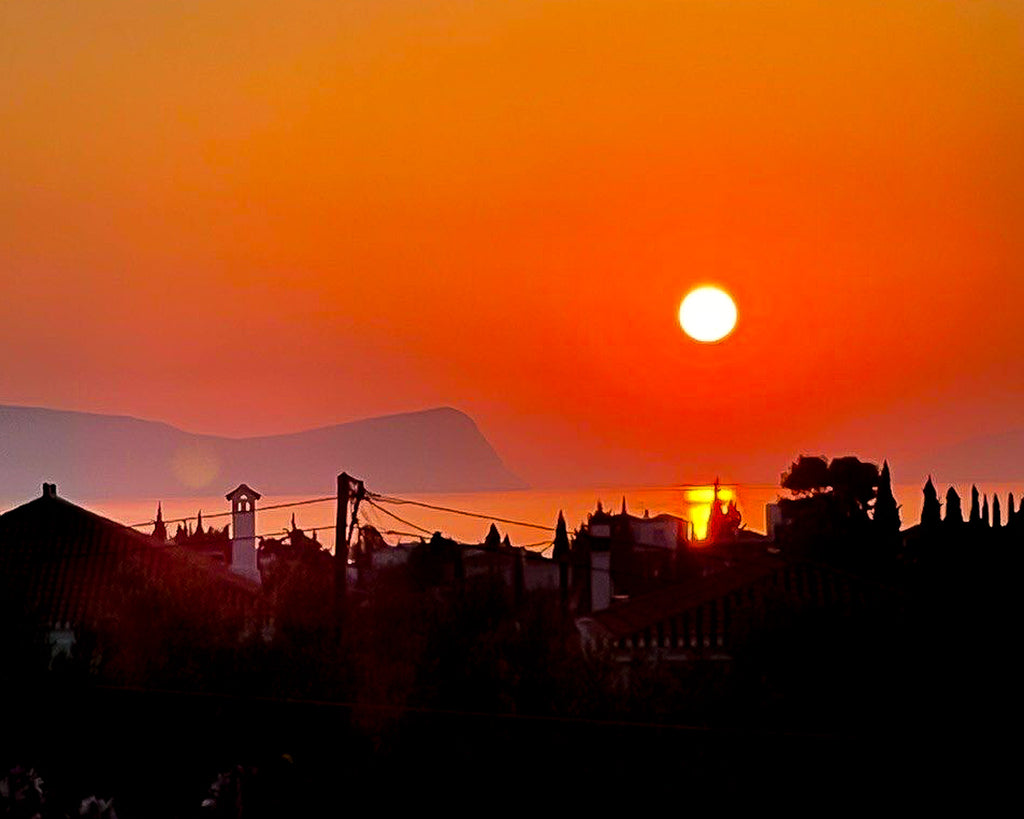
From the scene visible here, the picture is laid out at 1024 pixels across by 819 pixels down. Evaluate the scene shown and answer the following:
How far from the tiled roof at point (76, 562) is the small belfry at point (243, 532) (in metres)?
2.42

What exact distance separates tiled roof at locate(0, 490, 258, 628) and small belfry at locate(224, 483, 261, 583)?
2.42m

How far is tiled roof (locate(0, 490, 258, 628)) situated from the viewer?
38.9m

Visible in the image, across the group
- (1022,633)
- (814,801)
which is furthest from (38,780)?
(1022,633)

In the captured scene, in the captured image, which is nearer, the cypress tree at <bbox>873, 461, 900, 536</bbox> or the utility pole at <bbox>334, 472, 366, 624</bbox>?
the utility pole at <bbox>334, 472, 366, 624</bbox>

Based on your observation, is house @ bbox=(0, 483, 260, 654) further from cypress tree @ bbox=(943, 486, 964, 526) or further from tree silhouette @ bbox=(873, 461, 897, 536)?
tree silhouette @ bbox=(873, 461, 897, 536)

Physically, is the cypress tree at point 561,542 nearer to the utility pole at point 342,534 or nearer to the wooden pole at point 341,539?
the utility pole at point 342,534

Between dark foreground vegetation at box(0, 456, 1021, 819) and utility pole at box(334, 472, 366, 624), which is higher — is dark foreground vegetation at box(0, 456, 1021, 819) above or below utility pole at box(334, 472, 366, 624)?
below

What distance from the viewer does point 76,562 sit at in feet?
142

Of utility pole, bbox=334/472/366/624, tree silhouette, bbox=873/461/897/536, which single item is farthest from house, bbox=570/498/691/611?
tree silhouette, bbox=873/461/897/536

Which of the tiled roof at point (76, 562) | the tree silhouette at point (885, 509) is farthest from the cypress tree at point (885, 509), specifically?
the tiled roof at point (76, 562)

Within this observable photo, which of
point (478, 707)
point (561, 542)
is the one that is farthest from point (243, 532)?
point (478, 707)

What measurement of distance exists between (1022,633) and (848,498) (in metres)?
58.2

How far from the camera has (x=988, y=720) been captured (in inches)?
1085

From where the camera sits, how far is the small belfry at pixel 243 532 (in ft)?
165
